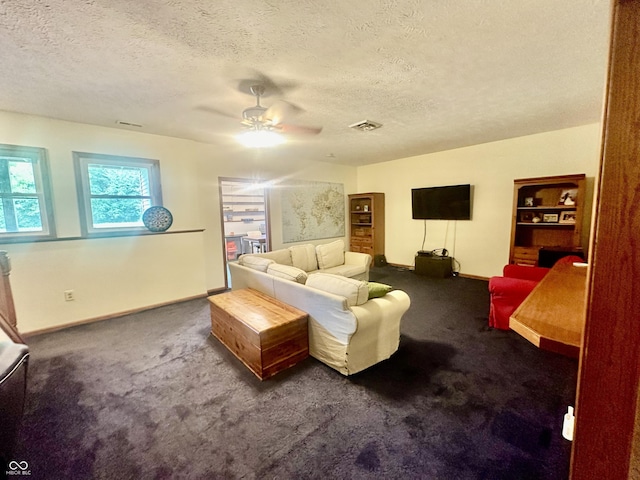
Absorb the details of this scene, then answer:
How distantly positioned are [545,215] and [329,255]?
324cm

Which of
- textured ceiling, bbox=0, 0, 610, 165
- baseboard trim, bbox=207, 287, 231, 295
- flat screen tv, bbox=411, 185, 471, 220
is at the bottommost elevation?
baseboard trim, bbox=207, 287, 231, 295

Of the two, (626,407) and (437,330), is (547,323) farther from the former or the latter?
(437,330)

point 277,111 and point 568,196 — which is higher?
point 277,111

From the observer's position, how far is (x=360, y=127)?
347cm

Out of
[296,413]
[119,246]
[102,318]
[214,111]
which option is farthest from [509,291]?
[102,318]

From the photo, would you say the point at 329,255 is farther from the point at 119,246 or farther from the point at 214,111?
the point at 119,246

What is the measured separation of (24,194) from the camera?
9.76ft

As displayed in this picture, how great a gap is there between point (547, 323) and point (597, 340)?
2.02 feet

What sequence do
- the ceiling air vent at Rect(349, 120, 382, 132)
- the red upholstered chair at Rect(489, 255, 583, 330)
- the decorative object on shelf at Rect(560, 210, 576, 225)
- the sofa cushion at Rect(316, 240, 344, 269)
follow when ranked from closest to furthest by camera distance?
the red upholstered chair at Rect(489, 255, 583, 330)
the ceiling air vent at Rect(349, 120, 382, 132)
the decorative object on shelf at Rect(560, 210, 576, 225)
the sofa cushion at Rect(316, 240, 344, 269)

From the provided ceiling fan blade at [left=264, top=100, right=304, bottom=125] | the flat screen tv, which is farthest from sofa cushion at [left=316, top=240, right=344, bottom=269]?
ceiling fan blade at [left=264, top=100, right=304, bottom=125]

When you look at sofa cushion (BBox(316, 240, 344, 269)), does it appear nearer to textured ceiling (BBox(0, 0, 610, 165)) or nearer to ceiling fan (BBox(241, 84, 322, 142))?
textured ceiling (BBox(0, 0, 610, 165))

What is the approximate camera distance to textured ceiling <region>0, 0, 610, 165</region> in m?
1.47

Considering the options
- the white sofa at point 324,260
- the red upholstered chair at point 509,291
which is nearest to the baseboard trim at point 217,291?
the white sofa at point 324,260

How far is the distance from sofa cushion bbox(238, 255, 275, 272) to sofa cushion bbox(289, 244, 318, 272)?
2.22ft
